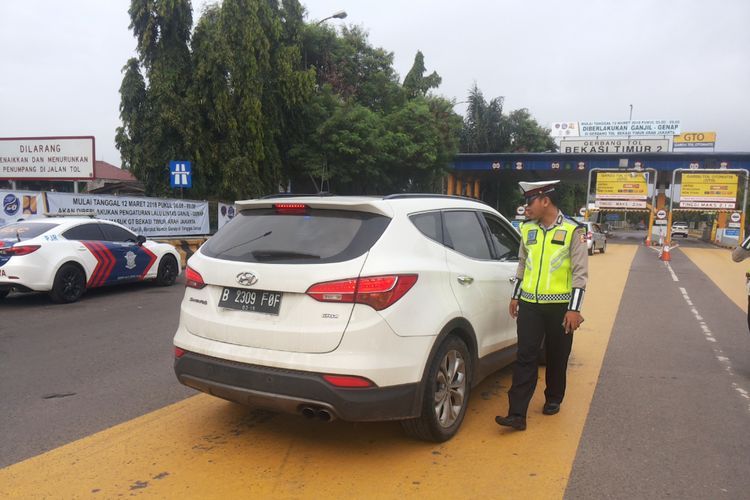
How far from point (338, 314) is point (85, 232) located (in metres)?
8.09

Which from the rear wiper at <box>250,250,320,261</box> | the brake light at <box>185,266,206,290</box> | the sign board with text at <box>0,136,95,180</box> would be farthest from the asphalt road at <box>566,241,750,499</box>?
the sign board with text at <box>0,136,95,180</box>

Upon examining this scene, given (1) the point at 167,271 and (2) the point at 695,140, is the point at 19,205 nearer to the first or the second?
(1) the point at 167,271

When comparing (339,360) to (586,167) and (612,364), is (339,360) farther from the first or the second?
(586,167)

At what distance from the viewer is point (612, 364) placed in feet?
20.7

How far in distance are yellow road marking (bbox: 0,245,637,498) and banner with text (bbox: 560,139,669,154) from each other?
61.1 metres

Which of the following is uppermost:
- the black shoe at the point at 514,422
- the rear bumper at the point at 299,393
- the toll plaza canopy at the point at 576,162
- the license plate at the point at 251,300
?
the toll plaza canopy at the point at 576,162

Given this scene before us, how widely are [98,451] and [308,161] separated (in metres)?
23.6

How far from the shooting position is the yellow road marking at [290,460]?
3299mm

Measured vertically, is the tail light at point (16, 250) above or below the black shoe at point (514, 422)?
above

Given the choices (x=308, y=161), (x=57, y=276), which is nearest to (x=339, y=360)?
(x=57, y=276)

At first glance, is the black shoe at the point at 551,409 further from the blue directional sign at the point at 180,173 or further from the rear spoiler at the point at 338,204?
the blue directional sign at the point at 180,173

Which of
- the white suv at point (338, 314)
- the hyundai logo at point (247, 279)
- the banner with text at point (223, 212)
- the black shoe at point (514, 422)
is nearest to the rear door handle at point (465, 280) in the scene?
the white suv at point (338, 314)

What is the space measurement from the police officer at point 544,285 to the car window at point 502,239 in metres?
0.74

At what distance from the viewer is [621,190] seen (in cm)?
3744
